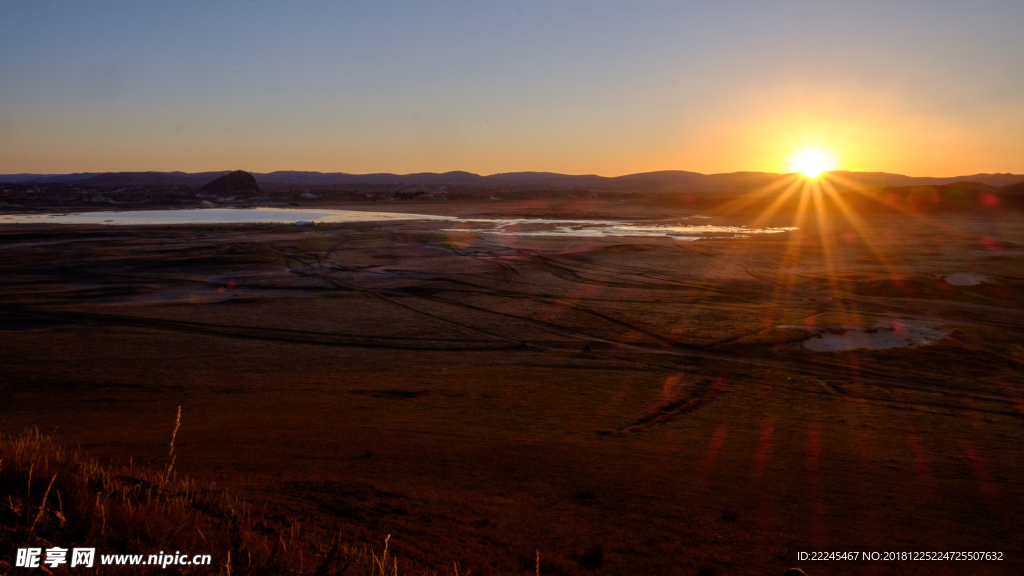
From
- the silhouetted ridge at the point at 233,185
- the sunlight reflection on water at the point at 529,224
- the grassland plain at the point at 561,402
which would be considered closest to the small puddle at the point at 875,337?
the grassland plain at the point at 561,402

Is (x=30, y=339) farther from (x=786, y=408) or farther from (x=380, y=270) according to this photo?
(x=786, y=408)

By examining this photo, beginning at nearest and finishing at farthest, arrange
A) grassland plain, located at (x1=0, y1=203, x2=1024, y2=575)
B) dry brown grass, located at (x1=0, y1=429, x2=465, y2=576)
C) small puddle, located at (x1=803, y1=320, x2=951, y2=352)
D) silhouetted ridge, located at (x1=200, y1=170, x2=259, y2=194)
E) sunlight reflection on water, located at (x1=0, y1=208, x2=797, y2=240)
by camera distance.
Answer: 1. dry brown grass, located at (x1=0, y1=429, x2=465, y2=576)
2. grassland plain, located at (x1=0, y1=203, x2=1024, y2=575)
3. small puddle, located at (x1=803, y1=320, x2=951, y2=352)
4. sunlight reflection on water, located at (x1=0, y1=208, x2=797, y2=240)
5. silhouetted ridge, located at (x1=200, y1=170, x2=259, y2=194)

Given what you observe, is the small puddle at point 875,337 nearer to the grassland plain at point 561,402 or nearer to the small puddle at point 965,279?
the grassland plain at point 561,402

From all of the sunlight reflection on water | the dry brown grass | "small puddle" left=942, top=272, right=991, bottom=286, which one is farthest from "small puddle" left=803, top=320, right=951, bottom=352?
the sunlight reflection on water

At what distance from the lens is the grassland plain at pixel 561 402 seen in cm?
739

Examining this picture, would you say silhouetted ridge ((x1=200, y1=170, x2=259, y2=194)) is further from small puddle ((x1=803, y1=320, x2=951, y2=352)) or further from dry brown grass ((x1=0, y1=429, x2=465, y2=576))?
dry brown grass ((x1=0, y1=429, x2=465, y2=576))

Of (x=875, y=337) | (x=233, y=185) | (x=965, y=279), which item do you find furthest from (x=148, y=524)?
(x=233, y=185)

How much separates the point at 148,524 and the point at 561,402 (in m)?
7.90

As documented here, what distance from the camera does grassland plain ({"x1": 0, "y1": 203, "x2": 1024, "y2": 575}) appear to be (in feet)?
24.2

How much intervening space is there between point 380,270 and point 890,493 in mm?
22979

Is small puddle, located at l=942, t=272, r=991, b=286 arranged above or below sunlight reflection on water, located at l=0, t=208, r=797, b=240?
below

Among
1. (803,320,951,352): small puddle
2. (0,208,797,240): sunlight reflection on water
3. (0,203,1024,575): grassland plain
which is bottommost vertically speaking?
(0,203,1024,575): grassland plain

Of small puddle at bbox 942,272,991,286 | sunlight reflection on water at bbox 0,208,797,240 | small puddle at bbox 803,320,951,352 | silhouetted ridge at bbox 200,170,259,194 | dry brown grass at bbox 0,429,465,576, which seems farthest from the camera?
silhouetted ridge at bbox 200,170,259,194

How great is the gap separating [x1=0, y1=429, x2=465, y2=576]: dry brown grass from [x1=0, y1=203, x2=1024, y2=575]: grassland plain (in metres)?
0.70
